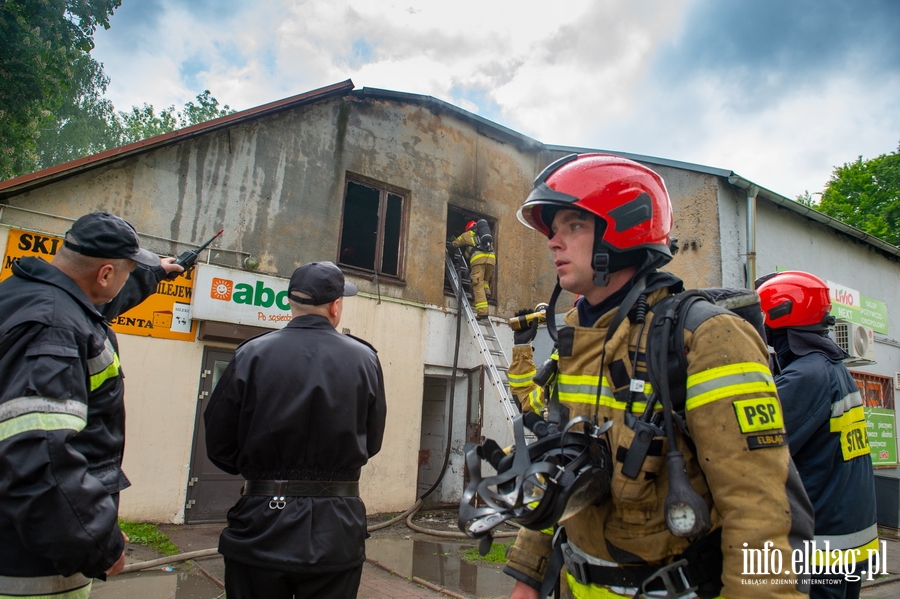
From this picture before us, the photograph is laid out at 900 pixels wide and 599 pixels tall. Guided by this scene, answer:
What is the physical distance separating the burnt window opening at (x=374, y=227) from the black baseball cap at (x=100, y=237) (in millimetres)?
6596

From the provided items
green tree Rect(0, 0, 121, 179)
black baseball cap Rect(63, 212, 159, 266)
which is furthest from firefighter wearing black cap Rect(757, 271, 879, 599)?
green tree Rect(0, 0, 121, 179)

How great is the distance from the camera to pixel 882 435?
10.1 meters

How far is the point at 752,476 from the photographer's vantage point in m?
1.36

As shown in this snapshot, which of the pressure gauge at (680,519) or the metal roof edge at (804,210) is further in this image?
the metal roof edge at (804,210)

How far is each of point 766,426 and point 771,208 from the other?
902 cm

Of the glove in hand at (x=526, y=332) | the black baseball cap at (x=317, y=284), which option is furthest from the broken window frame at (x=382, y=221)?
the black baseball cap at (x=317, y=284)

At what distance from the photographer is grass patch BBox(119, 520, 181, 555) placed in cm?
575

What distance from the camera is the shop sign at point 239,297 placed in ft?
23.4

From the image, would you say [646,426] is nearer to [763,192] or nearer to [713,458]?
[713,458]

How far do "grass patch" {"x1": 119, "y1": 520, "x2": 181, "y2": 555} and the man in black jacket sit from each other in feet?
13.4

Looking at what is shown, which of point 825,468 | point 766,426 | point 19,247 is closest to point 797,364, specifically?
point 825,468

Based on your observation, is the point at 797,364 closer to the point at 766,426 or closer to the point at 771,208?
the point at 766,426

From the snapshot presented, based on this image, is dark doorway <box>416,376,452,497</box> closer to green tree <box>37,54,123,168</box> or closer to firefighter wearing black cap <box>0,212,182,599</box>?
firefighter wearing black cap <box>0,212,182,599</box>

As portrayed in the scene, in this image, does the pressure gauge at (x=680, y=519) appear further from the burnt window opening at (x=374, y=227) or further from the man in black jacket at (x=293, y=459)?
the burnt window opening at (x=374, y=227)
